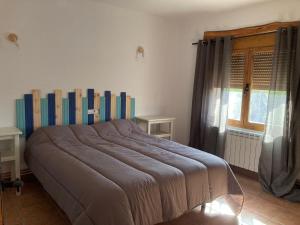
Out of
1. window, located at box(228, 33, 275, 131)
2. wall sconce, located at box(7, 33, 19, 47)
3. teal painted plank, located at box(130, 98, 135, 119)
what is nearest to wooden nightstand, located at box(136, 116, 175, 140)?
teal painted plank, located at box(130, 98, 135, 119)

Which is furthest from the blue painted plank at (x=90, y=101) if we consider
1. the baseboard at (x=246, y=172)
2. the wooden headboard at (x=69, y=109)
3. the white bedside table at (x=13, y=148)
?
the baseboard at (x=246, y=172)

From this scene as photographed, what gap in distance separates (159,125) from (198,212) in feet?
6.95

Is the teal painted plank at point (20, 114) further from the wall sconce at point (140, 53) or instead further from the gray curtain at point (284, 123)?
the gray curtain at point (284, 123)

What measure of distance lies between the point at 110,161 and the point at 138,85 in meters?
2.01

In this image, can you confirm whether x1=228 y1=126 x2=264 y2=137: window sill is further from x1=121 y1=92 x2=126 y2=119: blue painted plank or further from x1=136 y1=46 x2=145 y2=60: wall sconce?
x1=136 y1=46 x2=145 y2=60: wall sconce

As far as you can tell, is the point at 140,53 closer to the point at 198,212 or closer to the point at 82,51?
the point at 82,51

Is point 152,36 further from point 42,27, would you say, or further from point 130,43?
point 42,27

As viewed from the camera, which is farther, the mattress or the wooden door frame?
the wooden door frame

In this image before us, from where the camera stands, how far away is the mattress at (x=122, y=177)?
5.75ft

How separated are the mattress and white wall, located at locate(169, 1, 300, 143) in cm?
151

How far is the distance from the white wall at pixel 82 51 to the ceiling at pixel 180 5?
228 millimetres

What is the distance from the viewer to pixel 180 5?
3.51 metres

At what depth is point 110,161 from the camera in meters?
2.30

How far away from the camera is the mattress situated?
1.75 meters
